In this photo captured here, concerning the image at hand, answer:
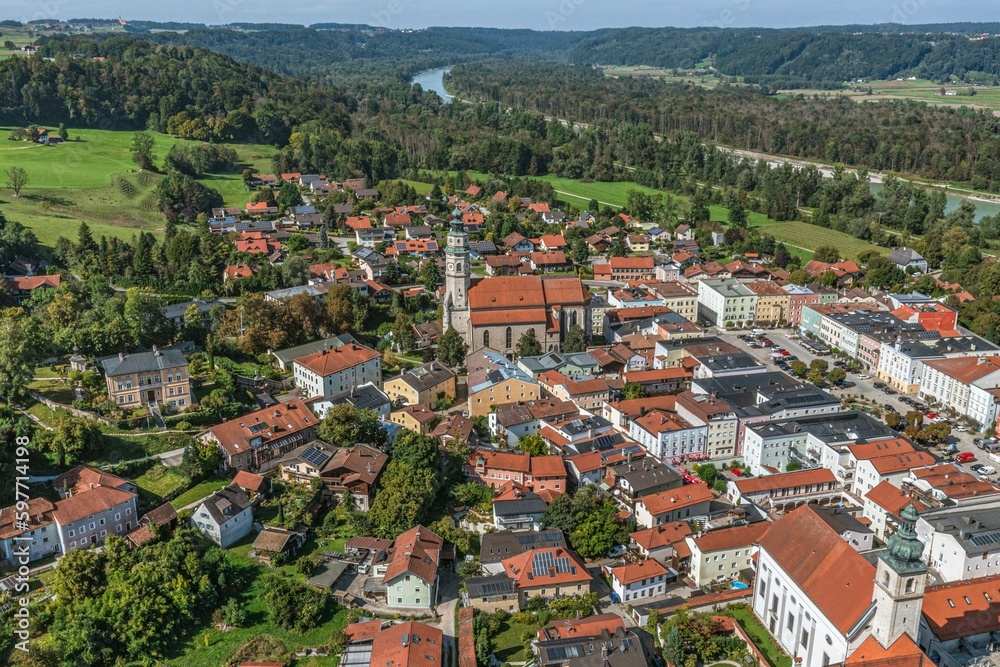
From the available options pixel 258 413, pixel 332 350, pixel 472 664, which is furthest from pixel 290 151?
pixel 472 664

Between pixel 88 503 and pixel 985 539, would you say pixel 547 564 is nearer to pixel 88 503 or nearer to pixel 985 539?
pixel 985 539

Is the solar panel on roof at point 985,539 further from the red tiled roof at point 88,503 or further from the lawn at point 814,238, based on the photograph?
the lawn at point 814,238

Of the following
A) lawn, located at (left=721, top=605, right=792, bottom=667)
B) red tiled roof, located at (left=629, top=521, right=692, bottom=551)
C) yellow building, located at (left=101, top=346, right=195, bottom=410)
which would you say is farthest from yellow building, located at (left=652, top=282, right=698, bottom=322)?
yellow building, located at (left=101, top=346, right=195, bottom=410)

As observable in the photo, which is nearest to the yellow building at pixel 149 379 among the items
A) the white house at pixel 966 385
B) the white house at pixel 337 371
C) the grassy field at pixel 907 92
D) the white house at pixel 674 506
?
the white house at pixel 337 371

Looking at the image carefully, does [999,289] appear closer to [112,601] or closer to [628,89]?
[112,601]

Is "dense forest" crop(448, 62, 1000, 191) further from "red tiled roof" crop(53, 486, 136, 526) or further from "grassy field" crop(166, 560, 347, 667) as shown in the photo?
"grassy field" crop(166, 560, 347, 667)

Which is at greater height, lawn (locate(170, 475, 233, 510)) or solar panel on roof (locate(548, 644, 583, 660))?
lawn (locate(170, 475, 233, 510))
